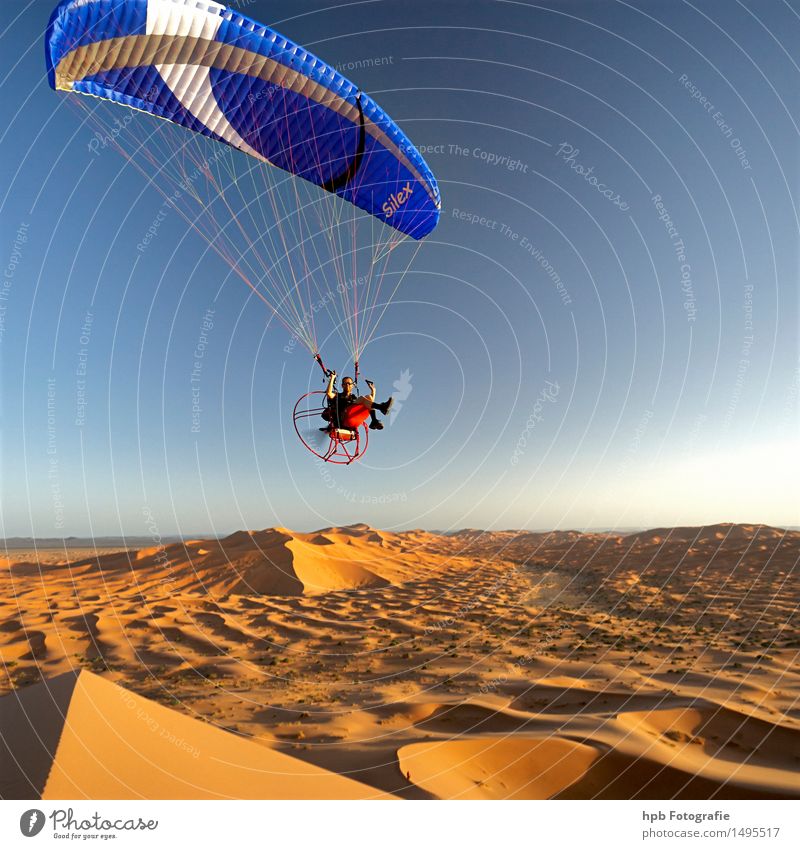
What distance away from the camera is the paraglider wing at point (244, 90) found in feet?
26.0

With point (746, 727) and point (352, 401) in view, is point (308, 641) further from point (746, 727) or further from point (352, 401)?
point (746, 727)

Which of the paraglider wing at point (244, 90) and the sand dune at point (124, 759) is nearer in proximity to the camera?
the sand dune at point (124, 759)

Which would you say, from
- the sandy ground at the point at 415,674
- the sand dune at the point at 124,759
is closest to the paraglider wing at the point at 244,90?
the sand dune at the point at 124,759

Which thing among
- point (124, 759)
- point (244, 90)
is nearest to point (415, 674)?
point (124, 759)

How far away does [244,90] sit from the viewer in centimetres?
979

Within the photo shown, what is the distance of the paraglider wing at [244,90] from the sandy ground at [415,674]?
447 inches

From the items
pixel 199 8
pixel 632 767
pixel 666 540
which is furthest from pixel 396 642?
pixel 666 540

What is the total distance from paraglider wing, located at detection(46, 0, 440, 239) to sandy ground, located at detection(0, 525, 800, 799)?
11341 millimetres

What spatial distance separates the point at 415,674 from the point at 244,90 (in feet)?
49.4

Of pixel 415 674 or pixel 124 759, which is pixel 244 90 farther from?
pixel 415 674

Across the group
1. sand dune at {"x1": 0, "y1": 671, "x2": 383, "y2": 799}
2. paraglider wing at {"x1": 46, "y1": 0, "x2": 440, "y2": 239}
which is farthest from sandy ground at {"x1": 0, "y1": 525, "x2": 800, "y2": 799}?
paraglider wing at {"x1": 46, "y1": 0, "x2": 440, "y2": 239}

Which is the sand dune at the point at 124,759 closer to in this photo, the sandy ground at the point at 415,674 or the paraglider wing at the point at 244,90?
the sandy ground at the point at 415,674

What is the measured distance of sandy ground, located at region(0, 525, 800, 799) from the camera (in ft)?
19.2

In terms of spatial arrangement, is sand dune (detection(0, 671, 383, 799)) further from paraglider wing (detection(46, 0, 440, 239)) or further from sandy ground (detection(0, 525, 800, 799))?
paraglider wing (detection(46, 0, 440, 239))
